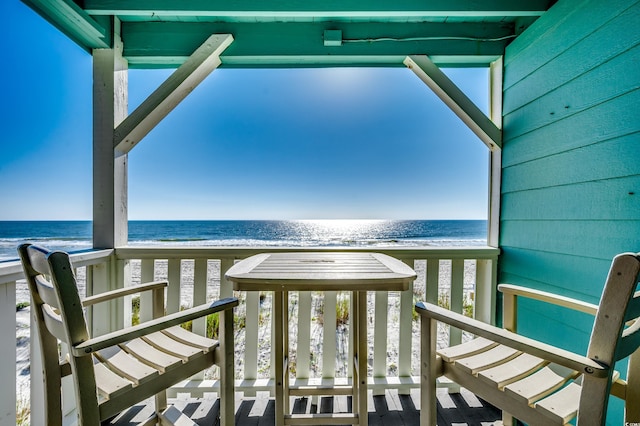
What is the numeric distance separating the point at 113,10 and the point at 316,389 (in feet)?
7.59

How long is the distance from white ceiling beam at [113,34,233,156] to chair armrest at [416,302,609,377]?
1.75 m

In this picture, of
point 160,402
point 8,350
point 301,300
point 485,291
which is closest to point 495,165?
point 485,291

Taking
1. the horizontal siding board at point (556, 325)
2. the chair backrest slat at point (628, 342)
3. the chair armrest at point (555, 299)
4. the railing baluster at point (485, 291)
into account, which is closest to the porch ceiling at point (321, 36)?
the railing baluster at point (485, 291)

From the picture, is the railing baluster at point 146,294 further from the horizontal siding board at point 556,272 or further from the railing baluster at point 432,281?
the horizontal siding board at point 556,272

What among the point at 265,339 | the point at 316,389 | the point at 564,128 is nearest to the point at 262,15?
the point at 564,128

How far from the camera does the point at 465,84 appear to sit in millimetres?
2637

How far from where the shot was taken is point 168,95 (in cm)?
162

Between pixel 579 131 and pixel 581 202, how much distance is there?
325 mm

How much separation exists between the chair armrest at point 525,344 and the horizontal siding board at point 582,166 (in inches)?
32.2

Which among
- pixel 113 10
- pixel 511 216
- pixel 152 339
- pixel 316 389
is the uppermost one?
pixel 113 10

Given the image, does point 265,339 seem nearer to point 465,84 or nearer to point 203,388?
point 203,388

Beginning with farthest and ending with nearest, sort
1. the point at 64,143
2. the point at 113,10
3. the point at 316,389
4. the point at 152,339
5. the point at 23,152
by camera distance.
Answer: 1. the point at 64,143
2. the point at 23,152
3. the point at 113,10
4. the point at 316,389
5. the point at 152,339

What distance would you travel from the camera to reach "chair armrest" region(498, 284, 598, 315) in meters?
1.00

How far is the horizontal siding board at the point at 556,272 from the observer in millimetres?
1171
